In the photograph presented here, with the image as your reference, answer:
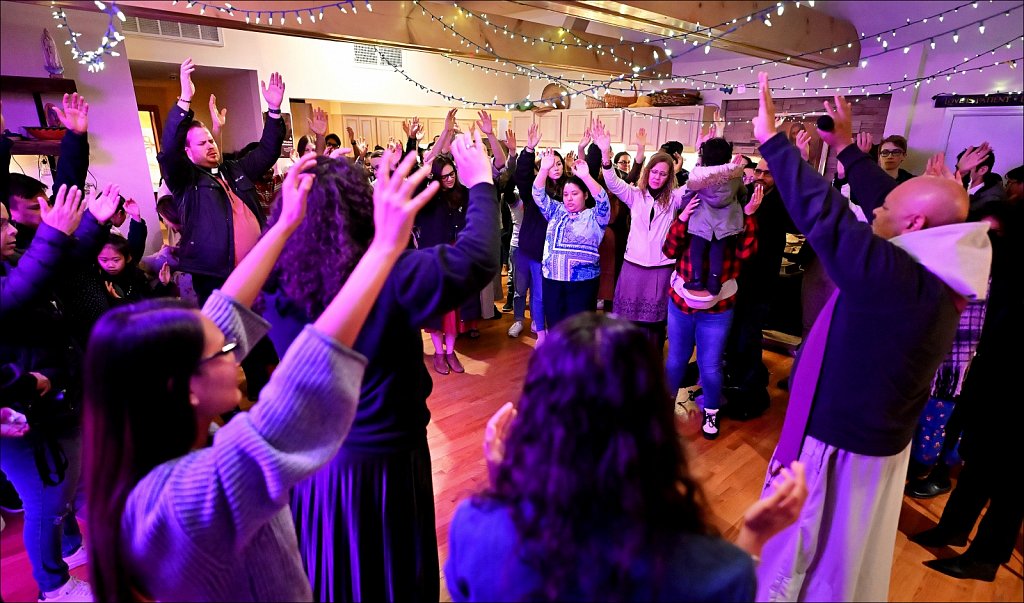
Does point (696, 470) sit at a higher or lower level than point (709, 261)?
lower

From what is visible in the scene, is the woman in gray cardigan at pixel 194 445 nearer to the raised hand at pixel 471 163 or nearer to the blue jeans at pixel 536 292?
the raised hand at pixel 471 163

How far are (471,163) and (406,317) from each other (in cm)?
39

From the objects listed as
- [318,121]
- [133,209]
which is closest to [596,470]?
[133,209]

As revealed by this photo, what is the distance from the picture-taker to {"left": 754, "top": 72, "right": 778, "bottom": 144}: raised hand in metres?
1.29

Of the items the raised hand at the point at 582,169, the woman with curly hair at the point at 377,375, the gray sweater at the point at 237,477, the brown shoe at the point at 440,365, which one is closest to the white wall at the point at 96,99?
the woman with curly hair at the point at 377,375

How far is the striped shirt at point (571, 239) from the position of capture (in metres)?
3.01

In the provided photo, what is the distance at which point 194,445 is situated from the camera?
750 millimetres

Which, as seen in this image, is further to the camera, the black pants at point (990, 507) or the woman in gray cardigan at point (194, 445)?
the black pants at point (990, 507)

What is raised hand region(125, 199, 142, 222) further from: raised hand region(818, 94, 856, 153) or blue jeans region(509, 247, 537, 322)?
raised hand region(818, 94, 856, 153)

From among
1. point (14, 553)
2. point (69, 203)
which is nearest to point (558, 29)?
point (69, 203)

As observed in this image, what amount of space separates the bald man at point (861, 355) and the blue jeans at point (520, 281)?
2.52m

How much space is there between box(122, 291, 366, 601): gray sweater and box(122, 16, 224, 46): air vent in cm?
297

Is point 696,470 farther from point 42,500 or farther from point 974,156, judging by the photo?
point 42,500

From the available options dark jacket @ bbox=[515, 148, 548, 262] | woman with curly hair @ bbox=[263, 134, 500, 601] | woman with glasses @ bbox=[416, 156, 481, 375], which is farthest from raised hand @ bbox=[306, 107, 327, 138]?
woman with curly hair @ bbox=[263, 134, 500, 601]
